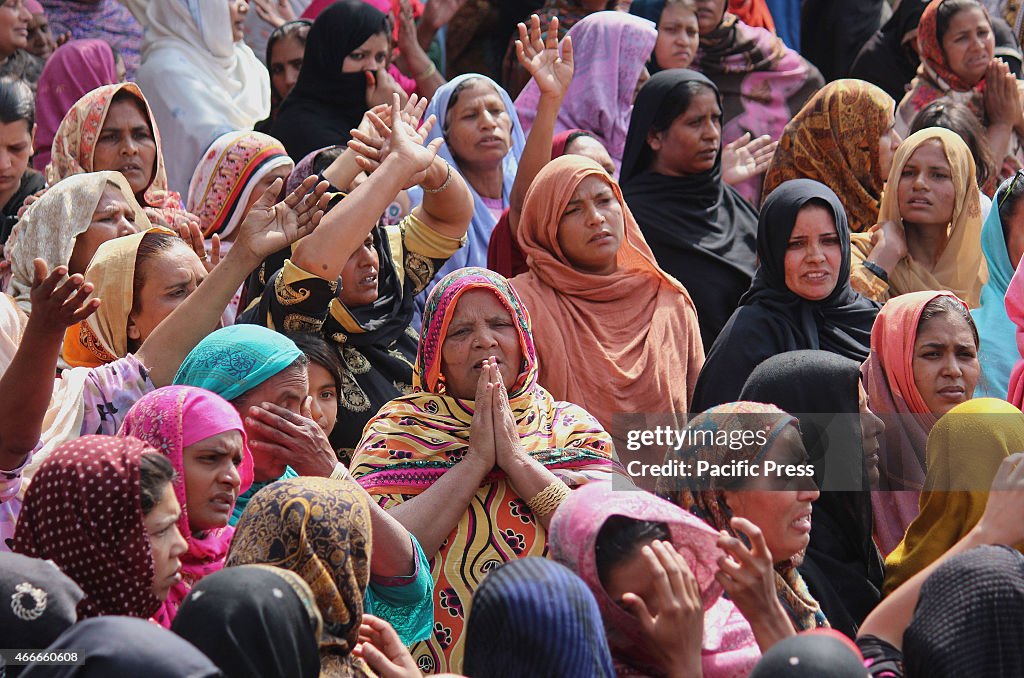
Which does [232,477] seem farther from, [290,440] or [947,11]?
[947,11]

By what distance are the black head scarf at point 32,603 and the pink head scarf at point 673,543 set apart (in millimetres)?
968

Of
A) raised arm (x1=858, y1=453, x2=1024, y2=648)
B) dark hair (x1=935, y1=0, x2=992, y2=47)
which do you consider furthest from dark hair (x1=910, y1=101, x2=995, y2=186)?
raised arm (x1=858, y1=453, x2=1024, y2=648)

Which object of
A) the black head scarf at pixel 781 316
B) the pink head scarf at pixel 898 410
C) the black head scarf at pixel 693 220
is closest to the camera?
the pink head scarf at pixel 898 410

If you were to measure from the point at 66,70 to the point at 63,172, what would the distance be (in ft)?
4.24

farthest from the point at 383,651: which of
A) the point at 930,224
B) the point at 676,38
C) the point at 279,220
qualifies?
the point at 676,38

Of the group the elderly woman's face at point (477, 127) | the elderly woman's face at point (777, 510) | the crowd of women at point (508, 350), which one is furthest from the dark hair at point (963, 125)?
the elderly woman's face at point (777, 510)

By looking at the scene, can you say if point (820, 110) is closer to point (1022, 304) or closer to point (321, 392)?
point (1022, 304)

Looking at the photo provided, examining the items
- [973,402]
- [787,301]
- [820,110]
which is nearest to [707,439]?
[973,402]

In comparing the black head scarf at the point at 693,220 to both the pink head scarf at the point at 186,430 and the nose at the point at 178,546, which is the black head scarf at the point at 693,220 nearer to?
the pink head scarf at the point at 186,430

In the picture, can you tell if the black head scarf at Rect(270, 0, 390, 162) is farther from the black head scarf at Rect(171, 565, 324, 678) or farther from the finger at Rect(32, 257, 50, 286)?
the black head scarf at Rect(171, 565, 324, 678)

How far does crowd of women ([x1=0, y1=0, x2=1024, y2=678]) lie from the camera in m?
3.10

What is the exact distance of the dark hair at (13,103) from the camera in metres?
5.76

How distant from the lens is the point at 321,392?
4582 millimetres

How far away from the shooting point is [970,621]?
113 inches
